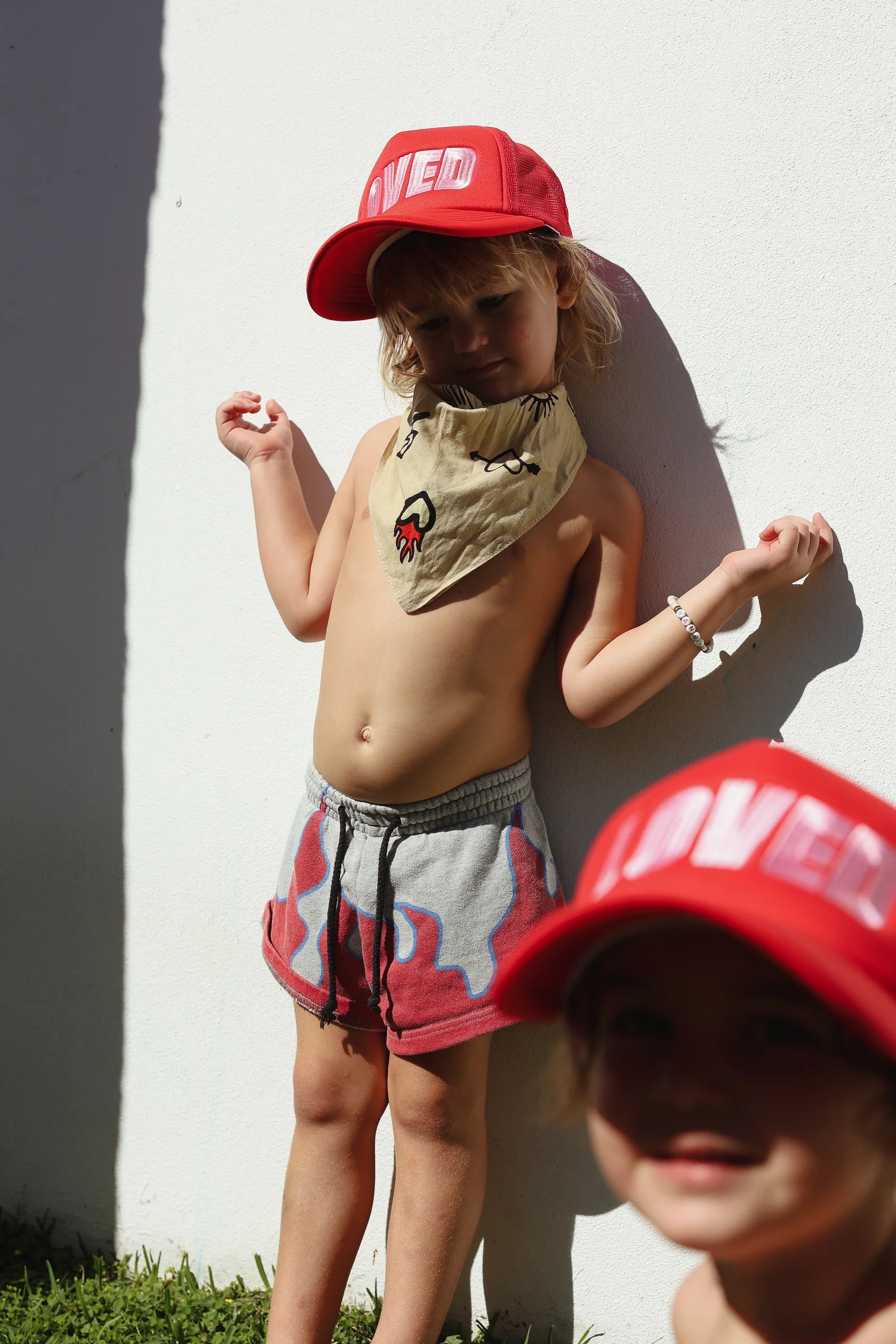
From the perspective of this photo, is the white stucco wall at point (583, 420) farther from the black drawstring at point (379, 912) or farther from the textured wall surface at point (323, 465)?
the black drawstring at point (379, 912)

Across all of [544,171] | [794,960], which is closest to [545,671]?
[544,171]

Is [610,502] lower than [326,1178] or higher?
higher

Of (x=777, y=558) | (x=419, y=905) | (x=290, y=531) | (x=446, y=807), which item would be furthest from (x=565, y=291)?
(x=419, y=905)

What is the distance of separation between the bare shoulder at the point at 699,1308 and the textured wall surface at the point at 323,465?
2.64 feet

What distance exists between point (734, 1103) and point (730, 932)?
0.40 ft

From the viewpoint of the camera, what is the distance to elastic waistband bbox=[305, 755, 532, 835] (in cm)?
182

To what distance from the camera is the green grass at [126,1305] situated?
209 cm

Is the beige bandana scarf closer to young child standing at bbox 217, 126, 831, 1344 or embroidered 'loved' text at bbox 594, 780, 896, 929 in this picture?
young child standing at bbox 217, 126, 831, 1344

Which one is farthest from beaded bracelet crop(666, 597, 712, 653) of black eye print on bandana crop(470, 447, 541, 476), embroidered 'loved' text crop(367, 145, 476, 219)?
embroidered 'loved' text crop(367, 145, 476, 219)

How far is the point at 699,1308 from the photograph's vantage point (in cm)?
110

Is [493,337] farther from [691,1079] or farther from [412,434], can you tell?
[691,1079]

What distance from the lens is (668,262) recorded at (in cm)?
184

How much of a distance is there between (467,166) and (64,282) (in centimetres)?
105

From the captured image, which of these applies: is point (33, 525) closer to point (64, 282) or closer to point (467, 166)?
point (64, 282)
